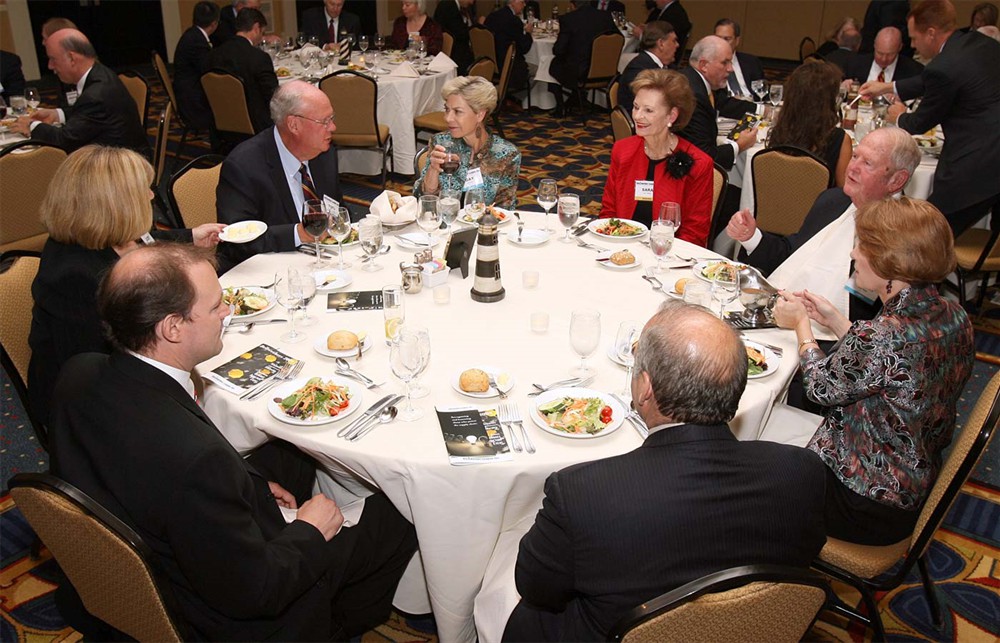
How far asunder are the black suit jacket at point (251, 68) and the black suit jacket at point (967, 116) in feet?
16.0

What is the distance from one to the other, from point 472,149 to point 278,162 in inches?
38.6

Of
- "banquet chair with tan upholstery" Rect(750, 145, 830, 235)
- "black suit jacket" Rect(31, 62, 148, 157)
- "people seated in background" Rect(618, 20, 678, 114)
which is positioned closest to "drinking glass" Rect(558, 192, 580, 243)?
"banquet chair with tan upholstery" Rect(750, 145, 830, 235)

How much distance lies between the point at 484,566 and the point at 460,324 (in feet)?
2.66

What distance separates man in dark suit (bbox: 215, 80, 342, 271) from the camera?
333cm

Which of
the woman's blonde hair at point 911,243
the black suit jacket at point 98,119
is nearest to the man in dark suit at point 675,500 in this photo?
the woman's blonde hair at point 911,243

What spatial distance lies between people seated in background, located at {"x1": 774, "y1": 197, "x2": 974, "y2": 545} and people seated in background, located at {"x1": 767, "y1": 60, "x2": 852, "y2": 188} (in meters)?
2.24

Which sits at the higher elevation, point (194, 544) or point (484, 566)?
point (194, 544)

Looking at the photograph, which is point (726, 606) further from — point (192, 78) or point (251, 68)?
point (192, 78)

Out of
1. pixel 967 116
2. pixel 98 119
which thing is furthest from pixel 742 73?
pixel 98 119

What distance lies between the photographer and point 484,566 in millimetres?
2055

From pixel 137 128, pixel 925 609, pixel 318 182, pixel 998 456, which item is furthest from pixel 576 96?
pixel 925 609

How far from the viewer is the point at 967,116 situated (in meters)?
4.40

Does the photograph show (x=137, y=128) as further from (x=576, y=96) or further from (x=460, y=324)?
(x=576, y=96)

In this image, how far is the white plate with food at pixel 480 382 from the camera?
2.14m
